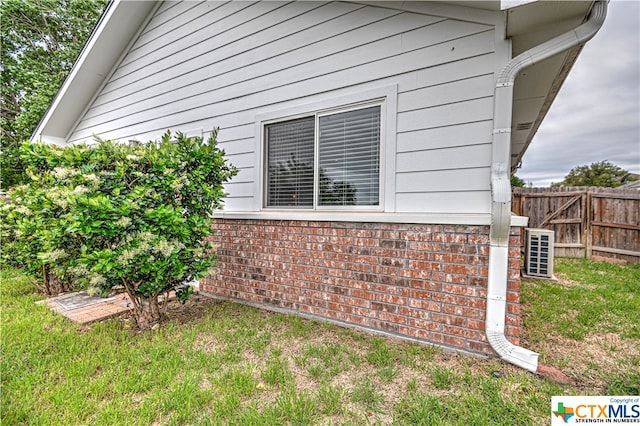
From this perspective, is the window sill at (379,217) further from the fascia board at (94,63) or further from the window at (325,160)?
the fascia board at (94,63)

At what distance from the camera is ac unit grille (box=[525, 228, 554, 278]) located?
5316 mm

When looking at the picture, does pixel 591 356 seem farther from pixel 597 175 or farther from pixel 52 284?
pixel 597 175

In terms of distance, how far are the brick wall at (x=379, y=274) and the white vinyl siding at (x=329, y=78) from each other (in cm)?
35

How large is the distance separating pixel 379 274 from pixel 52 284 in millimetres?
5372

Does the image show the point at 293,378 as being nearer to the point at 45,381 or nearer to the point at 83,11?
the point at 45,381

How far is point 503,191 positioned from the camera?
95.9 inches

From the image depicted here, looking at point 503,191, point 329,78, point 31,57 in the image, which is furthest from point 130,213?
point 31,57

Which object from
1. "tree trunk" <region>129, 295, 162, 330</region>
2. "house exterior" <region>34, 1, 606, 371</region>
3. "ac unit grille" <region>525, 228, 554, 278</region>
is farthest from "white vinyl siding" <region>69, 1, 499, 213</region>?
"ac unit grille" <region>525, 228, 554, 278</region>

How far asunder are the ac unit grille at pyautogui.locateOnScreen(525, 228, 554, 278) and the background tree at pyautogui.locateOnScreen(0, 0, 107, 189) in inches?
574

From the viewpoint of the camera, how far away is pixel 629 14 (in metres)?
4.90

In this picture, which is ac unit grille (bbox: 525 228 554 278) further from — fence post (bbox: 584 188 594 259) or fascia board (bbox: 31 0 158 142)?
fascia board (bbox: 31 0 158 142)

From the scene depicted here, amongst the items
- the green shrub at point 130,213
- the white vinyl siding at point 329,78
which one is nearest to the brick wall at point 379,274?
the white vinyl siding at point 329,78

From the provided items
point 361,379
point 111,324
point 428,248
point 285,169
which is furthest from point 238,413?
point 285,169

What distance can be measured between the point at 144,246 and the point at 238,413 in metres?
1.90
